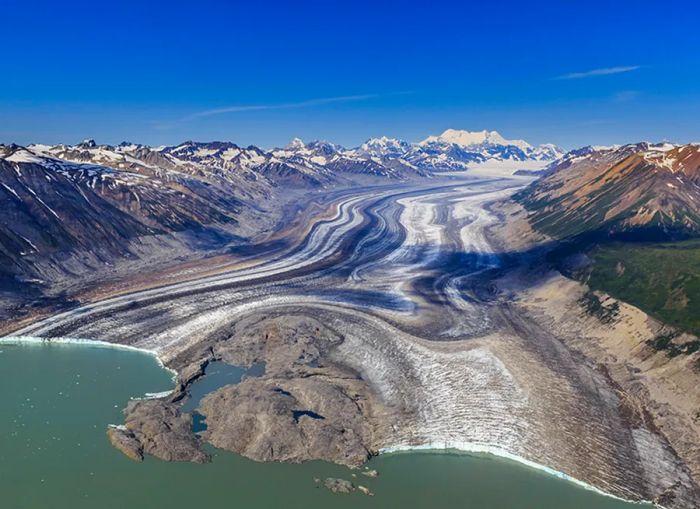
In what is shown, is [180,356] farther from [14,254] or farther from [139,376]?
[14,254]

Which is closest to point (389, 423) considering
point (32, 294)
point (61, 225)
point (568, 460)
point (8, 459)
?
point (568, 460)

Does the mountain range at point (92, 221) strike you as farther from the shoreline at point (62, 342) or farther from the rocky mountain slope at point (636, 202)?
the rocky mountain slope at point (636, 202)

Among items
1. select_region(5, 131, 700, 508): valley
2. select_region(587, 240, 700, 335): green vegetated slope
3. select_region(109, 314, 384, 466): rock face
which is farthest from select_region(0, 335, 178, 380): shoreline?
select_region(587, 240, 700, 335): green vegetated slope

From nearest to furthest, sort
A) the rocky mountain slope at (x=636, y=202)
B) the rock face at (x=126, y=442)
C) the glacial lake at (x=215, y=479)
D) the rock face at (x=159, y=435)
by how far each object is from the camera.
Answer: the glacial lake at (x=215, y=479) < the rock face at (x=126, y=442) < the rock face at (x=159, y=435) < the rocky mountain slope at (x=636, y=202)

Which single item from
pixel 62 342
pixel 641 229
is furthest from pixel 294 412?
pixel 641 229

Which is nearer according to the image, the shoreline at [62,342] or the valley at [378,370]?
the valley at [378,370]

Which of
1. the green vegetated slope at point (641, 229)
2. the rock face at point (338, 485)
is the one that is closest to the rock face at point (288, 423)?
the rock face at point (338, 485)

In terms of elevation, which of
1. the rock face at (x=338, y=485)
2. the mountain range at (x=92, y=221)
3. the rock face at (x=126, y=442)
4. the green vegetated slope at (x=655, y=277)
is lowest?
the rock face at (x=338, y=485)

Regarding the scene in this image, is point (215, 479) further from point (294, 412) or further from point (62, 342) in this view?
point (62, 342)
